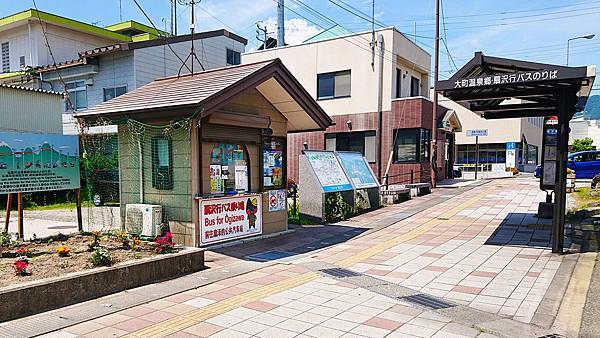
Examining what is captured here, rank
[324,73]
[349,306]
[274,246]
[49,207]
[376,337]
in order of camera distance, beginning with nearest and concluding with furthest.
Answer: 1. [376,337]
2. [349,306]
3. [274,246]
4. [49,207]
5. [324,73]

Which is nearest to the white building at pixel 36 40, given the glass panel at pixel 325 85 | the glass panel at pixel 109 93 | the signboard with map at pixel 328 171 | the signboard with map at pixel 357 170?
the glass panel at pixel 109 93

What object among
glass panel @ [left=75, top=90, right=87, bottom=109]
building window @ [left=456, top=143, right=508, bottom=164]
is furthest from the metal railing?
building window @ [left=456, top=143, right=508, bottom=164]

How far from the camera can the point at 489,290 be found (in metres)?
5.80

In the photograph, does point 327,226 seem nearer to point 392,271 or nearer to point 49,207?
point 392,271

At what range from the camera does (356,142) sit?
71.1 ft

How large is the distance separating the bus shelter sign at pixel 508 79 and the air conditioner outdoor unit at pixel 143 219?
6.51 meters

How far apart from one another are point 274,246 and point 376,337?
468 cm

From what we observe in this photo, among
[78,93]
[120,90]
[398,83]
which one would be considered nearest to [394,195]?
[398,83]

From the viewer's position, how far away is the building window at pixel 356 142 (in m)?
21.0

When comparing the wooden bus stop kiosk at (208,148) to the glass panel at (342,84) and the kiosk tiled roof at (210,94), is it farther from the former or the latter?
the glass panel at (342,84)

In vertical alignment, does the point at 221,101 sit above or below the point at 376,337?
above

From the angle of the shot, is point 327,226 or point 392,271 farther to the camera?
point 327,226

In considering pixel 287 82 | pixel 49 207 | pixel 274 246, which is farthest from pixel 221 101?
pixel 49 207

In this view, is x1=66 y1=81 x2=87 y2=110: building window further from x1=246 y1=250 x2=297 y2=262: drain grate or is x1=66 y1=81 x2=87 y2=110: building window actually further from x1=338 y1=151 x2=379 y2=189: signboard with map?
x1=246 y1=250 x2=297 y2=262: drain grate
